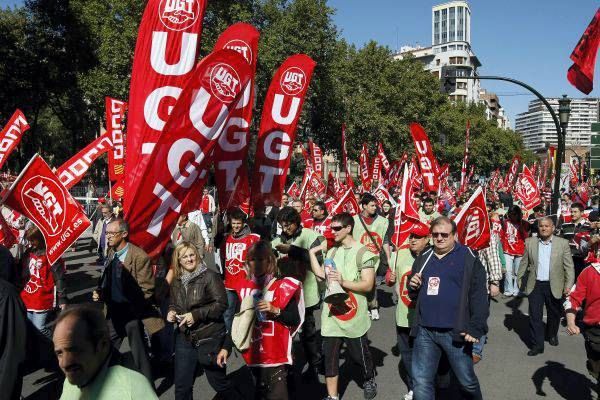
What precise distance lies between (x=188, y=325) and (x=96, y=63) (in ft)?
86.9

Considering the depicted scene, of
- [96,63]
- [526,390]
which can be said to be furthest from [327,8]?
[526,390]

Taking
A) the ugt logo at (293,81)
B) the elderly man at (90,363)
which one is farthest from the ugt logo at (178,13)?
the elderly man at (90,363)

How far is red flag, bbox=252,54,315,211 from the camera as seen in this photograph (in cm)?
720

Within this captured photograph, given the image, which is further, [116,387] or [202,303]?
[202,303]

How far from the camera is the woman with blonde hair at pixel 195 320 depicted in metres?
4.50

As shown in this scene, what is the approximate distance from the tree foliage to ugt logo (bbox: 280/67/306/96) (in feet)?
Answer: 57.7

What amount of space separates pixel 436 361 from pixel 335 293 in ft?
3.46

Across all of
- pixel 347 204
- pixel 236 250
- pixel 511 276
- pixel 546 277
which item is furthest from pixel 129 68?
pixel 546 277

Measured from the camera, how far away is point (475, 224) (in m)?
6.01

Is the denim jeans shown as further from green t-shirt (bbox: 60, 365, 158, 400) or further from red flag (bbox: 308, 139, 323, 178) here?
green t-shirt (bbox: 60, 365, 158, 400)

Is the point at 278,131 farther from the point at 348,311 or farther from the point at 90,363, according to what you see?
the point at 90,363

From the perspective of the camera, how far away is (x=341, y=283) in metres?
5.08

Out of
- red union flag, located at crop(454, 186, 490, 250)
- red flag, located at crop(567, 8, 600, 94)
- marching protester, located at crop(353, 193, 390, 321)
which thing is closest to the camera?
red union flag, located at crop(454, 186, 490, 250)

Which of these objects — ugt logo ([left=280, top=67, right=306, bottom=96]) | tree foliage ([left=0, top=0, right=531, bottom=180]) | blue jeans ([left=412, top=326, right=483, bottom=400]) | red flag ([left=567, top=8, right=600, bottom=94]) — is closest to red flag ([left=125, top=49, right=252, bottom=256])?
blue jeans ([left=412, top=326, right=483, bottom=400])
